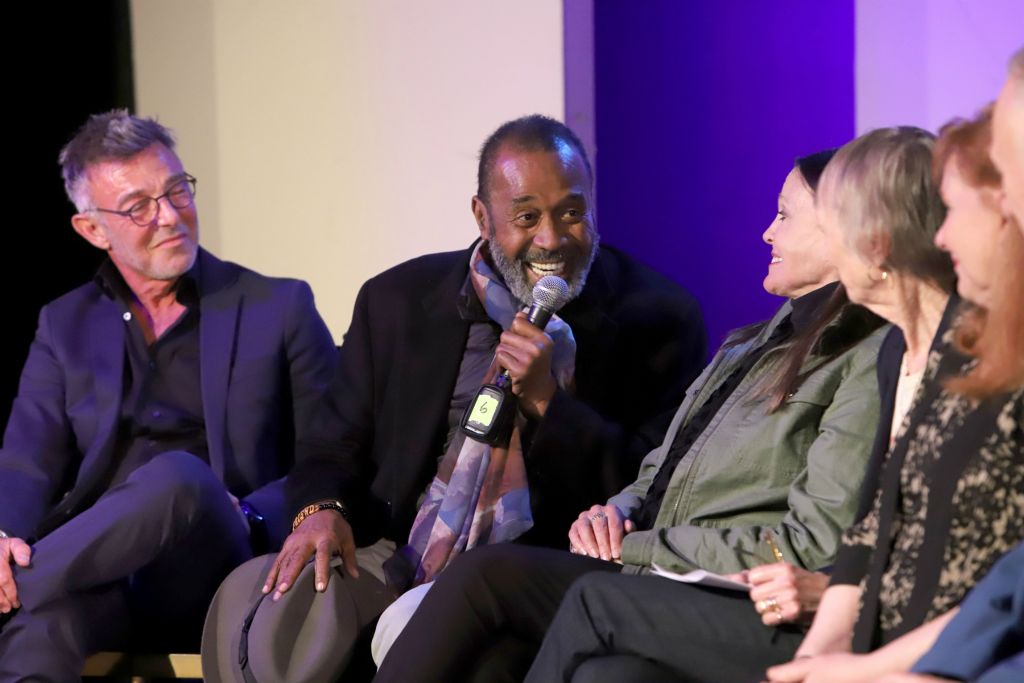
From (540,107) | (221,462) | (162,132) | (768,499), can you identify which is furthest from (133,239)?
(768,499)

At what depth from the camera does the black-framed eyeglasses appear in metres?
3.68

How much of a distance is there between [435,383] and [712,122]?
1.43m

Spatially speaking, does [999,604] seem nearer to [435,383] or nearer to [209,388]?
[435,383]

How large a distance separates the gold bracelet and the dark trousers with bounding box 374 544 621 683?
0.66 m

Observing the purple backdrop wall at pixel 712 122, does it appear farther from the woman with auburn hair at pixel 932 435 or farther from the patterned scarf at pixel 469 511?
the woman with auburn hair at pixel 932 435

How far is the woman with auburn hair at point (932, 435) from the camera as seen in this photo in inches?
71.0

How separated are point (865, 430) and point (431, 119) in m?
2.06

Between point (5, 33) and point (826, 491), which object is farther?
point (5, 33)

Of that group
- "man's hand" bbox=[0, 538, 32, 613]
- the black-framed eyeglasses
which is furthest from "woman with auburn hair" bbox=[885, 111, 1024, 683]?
the black-framed eyeglasses

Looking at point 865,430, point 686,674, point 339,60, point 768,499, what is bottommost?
point 686,674

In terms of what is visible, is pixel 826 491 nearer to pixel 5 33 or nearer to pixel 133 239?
pixel 133 239

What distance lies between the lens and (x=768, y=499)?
2449mm

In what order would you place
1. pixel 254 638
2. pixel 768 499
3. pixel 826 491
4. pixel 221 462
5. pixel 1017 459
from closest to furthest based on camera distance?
1. pixel 1017 459
2. pixel 826 491
3. pixel 768 499
4. pixel 254 638
5. pixel 221 462

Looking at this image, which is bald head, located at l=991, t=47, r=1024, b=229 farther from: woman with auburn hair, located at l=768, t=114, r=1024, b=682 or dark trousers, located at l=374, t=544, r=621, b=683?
dark trousers, located at l=374, t=544, r=621, b=683
